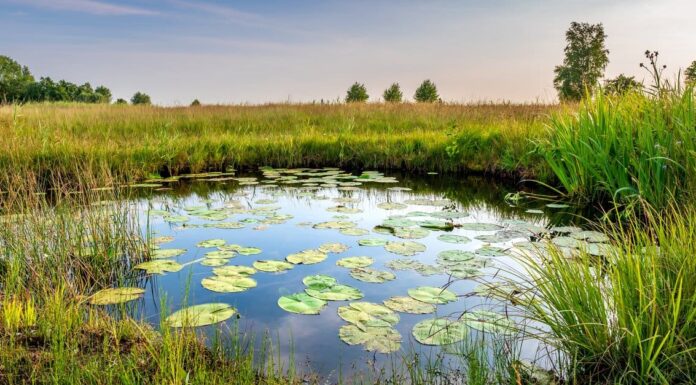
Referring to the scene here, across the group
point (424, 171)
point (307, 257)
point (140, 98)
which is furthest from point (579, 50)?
point (140, 98)

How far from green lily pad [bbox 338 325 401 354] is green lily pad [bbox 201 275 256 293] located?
35.6 inches

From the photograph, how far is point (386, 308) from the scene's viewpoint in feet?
9.38

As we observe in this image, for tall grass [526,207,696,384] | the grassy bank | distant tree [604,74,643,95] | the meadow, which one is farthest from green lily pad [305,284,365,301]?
distant tree [604,74,643,95]

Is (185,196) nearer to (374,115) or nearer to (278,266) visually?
(278,266)

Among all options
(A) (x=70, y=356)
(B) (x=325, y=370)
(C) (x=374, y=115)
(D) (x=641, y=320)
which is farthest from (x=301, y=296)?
(C) (x=374, y=115)

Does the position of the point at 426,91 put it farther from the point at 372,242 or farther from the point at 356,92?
the point at 372,242

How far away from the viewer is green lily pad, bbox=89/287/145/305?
9.70ft

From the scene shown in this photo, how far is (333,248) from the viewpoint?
4094 mm

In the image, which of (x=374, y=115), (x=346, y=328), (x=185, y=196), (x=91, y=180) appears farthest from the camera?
(x=374, y=115)

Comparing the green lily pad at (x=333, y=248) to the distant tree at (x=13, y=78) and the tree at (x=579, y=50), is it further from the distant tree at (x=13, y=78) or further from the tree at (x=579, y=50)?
the distant tree at (x=13, y=78)

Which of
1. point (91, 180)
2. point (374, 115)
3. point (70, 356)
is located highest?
point (374, 115)

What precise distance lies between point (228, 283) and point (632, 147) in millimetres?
3924

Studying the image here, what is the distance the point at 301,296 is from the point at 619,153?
12.1 feet

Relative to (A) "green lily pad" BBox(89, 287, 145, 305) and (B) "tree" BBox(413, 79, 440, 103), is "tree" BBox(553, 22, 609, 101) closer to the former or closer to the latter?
(B) "tree" BBox(413, 79, 440, 103)
